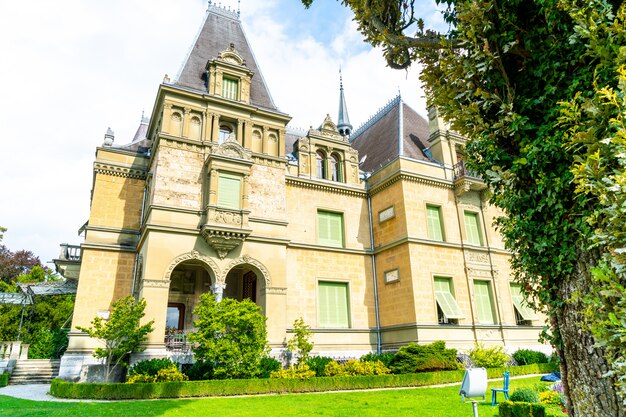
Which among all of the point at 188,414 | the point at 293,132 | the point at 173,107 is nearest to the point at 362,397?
the point at 188,414

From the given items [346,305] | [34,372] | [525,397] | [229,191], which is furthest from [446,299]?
[34,372]

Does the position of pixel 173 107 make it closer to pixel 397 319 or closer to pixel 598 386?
pixel 397 319

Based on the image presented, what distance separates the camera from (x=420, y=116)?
29328mm

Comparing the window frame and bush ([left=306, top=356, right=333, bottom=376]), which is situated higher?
the window frame

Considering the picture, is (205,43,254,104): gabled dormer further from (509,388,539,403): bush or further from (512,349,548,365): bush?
(512,349,548,365): bush

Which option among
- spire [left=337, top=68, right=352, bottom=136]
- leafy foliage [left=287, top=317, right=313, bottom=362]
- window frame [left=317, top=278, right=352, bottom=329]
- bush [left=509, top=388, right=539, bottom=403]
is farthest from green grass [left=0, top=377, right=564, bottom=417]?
spire [left=337, top=68, right=352, bottom=136]

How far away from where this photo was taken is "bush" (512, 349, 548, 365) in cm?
2012

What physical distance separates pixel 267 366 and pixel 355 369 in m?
3.77

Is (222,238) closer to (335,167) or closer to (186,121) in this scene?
(186,121)

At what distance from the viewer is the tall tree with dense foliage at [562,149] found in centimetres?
367

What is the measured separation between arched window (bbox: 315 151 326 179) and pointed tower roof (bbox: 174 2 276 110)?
152 inches

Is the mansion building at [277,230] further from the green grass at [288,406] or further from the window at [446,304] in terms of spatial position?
the green grass at [288,406]

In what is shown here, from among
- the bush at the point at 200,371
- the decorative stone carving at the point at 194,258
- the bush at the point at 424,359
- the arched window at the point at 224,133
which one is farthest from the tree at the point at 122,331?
the bush at the point at 424,359

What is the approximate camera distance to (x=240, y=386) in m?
13.8
